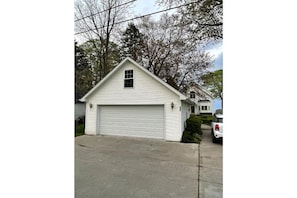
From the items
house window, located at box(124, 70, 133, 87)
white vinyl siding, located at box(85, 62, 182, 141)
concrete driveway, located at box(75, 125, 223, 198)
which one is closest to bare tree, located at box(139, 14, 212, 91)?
house window, located at box(124, 70, 133, 87)

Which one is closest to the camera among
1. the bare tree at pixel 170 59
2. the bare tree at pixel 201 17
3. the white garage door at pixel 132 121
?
the bare tree at pixel 201 17

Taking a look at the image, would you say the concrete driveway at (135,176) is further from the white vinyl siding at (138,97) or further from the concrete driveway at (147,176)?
the white vinyl siding at (138,97)

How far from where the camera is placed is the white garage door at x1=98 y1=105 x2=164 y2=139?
7.71m

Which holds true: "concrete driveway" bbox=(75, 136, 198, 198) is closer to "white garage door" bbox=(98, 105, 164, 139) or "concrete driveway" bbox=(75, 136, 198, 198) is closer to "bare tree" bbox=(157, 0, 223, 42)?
"white garage door" bbox=(98, 105, 164, 139)

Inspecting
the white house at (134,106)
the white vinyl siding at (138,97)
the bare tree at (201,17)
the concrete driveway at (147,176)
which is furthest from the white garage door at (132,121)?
the bare tree at (201,17)

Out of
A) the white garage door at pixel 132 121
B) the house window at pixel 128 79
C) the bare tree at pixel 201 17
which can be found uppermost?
the bare tree at pixel 201 17

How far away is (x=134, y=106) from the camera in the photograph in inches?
320

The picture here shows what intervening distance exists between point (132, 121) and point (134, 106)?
70 cm

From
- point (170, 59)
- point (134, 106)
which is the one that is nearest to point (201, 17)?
point (134, 106)

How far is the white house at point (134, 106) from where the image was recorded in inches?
292

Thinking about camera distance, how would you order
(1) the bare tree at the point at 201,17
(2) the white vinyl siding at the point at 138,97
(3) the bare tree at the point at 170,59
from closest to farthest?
(1) the bare tree at the point at 201,17 → (2) the white vinyl siding at the point at 138,97 → (3) the bare tree at the point at 170,59
